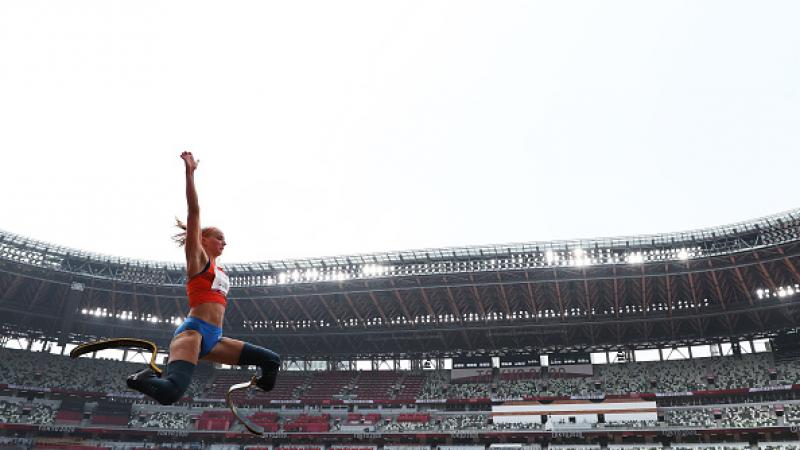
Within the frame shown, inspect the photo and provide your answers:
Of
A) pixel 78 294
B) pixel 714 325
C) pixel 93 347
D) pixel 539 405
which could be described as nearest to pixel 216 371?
pixel 78 294

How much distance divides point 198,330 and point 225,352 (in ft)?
1.61

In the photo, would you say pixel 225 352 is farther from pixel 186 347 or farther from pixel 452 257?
pixel 452 257

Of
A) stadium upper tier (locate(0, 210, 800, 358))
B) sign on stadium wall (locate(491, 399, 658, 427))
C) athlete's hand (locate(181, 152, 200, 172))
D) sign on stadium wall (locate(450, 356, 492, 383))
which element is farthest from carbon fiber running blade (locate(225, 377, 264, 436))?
sign on stadium wall (locate(450, 356, 492, 383))

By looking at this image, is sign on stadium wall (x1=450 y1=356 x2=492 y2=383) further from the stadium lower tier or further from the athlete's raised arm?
the athlete's raised arm

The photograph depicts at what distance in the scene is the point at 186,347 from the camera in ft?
14.5

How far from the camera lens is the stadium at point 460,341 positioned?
139 feet

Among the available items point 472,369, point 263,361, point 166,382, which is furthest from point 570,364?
point 166,382

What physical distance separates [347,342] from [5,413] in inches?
1190

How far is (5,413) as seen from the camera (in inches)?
1885

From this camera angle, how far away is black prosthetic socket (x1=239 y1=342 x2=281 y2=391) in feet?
16.7

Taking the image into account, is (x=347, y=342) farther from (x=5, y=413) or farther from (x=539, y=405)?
(x=5, y=413)

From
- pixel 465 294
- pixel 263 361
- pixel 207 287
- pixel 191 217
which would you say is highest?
pixel 465 294

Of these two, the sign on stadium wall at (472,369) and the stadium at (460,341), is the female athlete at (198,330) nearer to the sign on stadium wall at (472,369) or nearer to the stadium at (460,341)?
the stadium at (460,341)

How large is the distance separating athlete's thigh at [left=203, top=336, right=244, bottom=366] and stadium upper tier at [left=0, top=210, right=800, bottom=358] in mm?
38711
